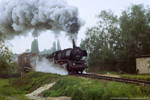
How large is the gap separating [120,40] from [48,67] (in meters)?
15.6

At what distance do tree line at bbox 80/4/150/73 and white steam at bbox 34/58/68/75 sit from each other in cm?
1257

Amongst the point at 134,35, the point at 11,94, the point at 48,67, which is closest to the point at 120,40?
the point at 134,35

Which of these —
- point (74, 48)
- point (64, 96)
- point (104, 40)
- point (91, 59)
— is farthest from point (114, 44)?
point (64, 96)

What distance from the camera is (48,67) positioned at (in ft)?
83.9

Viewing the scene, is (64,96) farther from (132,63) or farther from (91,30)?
(91,30)

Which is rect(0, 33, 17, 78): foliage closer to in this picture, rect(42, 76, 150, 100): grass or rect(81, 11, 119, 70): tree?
rect(42, 76, 150, 100): grass

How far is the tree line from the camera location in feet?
105

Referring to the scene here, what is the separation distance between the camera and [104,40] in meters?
38.6

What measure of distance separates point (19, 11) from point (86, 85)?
14455 mm

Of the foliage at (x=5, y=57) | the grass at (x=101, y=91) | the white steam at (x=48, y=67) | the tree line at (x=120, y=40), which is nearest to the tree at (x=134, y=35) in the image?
the tree line at (x=120, y=40)

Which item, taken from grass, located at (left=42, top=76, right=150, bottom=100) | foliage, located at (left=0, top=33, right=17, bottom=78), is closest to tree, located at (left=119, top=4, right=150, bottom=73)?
grass, located at (left=42, top=76, right=150, bottom=100)

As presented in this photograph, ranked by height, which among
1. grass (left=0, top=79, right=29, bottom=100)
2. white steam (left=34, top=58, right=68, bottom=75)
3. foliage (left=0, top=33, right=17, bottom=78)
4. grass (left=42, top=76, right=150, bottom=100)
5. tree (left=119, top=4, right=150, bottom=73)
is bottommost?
grass (left=0, top=79, right=29, bottom=100)

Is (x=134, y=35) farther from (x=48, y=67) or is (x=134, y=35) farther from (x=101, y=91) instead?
(x=101, y=91)

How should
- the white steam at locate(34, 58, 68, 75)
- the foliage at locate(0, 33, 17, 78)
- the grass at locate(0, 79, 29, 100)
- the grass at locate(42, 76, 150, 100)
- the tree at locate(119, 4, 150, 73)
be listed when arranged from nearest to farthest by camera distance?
1. the grass at locate(42, 76, 150, 100)
2. the foliage at locate(0, 33, 17, 78)
3. the grass at locate(0, 79, 29, 100)
4. the white steam at locate(34, 58, 68, 75)
5. the tree at locate(119, 4, 150, 73)
